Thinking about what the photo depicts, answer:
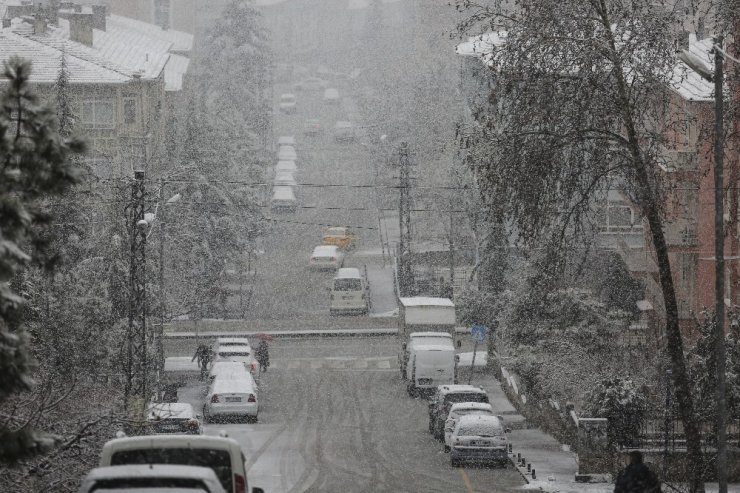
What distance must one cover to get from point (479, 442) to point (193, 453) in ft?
63.1

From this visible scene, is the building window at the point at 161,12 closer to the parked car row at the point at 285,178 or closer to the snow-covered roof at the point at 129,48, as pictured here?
the parked car row at the point at 285,178

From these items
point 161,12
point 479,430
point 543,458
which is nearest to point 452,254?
point 543,458

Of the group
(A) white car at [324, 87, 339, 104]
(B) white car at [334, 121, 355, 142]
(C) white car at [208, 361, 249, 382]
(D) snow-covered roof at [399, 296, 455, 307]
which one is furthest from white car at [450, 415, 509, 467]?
(A) white car at [324, 87, 339, 104]

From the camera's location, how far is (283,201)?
95.0m

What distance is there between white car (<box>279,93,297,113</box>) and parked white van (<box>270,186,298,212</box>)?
37575mm

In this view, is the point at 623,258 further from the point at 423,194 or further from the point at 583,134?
the point at 423,194

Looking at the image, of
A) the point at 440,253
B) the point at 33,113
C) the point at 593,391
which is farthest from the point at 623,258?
the point at 33,113

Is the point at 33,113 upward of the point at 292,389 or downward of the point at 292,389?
upward

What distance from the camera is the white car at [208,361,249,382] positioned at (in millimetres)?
44388

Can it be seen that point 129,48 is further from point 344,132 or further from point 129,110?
point 344,132

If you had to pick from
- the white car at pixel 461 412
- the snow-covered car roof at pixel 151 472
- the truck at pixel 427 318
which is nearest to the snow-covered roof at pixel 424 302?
the truck at pixel 427 318

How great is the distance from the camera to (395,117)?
10938cm

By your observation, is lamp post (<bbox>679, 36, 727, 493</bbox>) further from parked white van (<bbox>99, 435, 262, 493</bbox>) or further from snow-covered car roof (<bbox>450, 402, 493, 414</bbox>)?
snow-covered car roof (<bbox>450, 402, 493, 414</bbox>)

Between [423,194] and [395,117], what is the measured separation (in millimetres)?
19398
